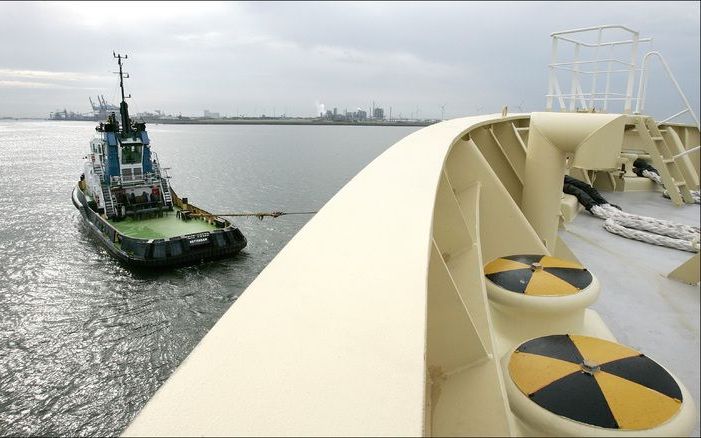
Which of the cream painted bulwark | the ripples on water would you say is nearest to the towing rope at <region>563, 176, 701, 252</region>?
the cream painted bulwark

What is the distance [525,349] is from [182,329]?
16221mm

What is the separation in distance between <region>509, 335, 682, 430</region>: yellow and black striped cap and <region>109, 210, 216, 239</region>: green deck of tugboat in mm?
22147

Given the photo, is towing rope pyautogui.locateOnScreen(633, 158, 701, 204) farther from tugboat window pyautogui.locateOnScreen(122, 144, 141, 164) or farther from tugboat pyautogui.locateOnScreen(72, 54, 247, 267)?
tugboat window pyautogui.locateOnScreen(122, 144, 141, 164)

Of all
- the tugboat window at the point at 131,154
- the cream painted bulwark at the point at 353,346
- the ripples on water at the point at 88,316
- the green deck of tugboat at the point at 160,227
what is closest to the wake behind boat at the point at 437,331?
the cream painted bulwark at the point at 353,346

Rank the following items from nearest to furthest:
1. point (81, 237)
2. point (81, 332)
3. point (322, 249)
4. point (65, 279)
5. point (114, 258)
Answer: point (322, 249) → point (81, 332) → point (65, 279) → point (114, 258) → point (81, 237)

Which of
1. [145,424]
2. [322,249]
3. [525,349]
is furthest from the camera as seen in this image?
[525,349]

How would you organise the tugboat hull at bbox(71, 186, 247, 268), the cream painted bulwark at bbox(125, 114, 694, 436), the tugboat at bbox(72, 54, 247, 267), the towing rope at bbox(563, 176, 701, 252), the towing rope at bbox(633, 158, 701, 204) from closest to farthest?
the cream painted bulwark at bbox(125, 114, 694, 436)
the towing rope at bbox(563, 176, 701, 252)
the towing rope at bbox(633, 158, 701, 204)
the tugboat hull at bbox(71, 186, 247, 268)
the tugboat at bbox(72, 54, 247, 267)

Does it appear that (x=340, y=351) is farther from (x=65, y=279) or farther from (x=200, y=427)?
(x=65, y=279)

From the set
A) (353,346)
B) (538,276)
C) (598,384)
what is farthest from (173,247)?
(353,346)

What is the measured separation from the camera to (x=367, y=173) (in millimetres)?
2941

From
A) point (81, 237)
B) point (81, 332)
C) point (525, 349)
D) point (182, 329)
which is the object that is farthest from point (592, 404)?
point (81, 237)

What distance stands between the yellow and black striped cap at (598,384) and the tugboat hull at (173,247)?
20.8 m

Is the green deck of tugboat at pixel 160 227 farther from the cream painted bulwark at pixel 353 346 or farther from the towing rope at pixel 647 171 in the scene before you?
the cream painted bulwark at pixel 353 346

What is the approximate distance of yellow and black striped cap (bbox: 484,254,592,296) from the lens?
3.63m
